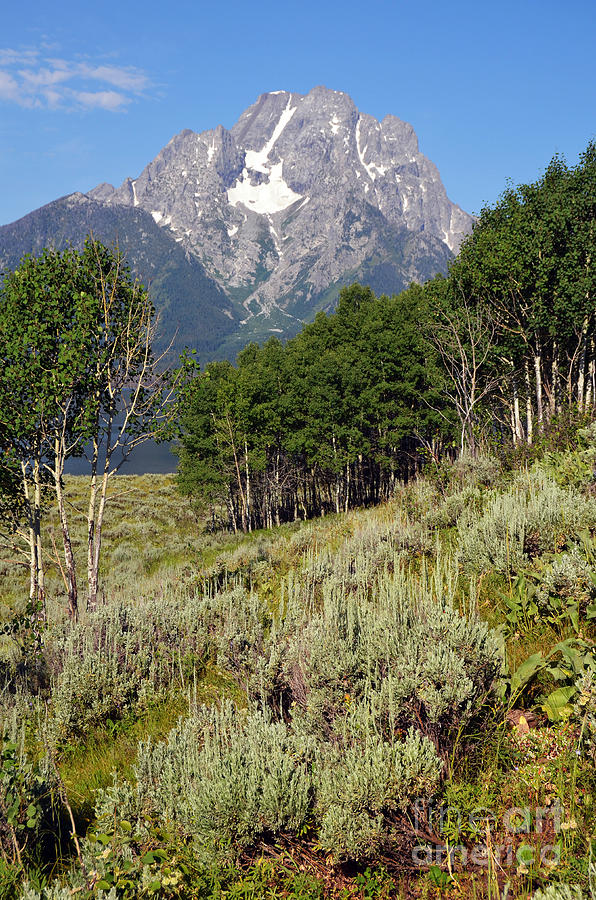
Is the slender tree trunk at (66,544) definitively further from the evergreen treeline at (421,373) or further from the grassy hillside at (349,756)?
the grassy hillside at (349,756)

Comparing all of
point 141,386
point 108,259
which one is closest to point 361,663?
point 141,386

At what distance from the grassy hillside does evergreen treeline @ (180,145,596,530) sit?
829 cm

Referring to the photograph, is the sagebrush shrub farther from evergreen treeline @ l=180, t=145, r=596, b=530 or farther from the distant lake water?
the distant lake water

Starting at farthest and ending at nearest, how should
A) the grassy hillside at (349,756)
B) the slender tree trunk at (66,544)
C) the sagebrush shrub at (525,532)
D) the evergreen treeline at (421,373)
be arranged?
the evergreen treeline at (421,373), the slender tree trunk at (66,544), the sagebrush shrub at (525,532), the grassy hillside at (349,756)

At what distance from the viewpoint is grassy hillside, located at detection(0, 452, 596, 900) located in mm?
3076

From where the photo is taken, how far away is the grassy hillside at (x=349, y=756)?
10.1 ft

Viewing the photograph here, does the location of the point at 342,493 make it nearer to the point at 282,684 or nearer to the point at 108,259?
the point at 108,259

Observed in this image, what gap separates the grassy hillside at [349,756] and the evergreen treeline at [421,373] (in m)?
8.29

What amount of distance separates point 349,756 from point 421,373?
33563 millimetres

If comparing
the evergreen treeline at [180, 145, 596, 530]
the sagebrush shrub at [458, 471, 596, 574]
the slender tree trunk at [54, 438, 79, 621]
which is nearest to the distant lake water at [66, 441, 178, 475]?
the evergreen treeline at [180, 145, 596, 530]

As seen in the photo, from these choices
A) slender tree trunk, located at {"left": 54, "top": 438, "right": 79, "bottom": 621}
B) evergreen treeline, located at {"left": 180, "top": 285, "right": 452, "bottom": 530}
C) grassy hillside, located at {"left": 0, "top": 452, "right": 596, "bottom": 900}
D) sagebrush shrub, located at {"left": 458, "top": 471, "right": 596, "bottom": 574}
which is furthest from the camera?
evergreen treeline, located at {"left": 180, "top": 285, "right": 452, "bottom": 530}

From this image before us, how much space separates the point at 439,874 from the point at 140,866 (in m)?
1.83

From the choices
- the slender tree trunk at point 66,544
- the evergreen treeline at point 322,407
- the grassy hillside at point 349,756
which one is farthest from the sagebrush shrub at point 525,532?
the evergreen treeline at point 322,407

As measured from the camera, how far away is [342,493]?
4697 centimetres
